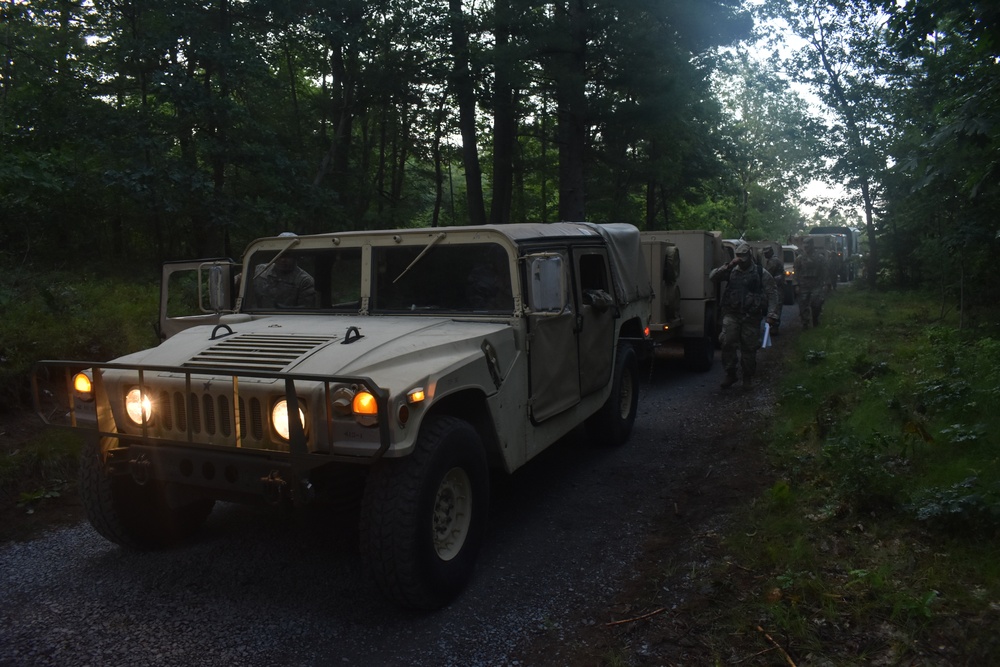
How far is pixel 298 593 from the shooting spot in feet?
13.4

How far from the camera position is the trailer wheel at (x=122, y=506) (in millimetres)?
4348

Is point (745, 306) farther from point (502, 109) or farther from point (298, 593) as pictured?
point (502, 109)

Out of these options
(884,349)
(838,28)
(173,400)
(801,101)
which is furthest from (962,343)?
(801,101)

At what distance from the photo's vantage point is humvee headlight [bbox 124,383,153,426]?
3.99m

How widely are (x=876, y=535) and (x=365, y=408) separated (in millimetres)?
3012

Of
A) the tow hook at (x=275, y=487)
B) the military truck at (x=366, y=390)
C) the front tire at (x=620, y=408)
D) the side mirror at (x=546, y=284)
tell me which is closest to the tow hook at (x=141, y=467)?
the military truck at (x=366, y=390)

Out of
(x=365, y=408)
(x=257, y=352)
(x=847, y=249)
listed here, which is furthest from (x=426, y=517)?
(x=847, y=249)

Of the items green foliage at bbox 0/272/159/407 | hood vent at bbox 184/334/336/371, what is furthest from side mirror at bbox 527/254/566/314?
green foliage at bbox 0/272/159/407

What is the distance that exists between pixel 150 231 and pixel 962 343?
48.3 feet

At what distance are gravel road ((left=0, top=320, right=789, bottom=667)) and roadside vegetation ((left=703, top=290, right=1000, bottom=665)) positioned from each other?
2.41 feet

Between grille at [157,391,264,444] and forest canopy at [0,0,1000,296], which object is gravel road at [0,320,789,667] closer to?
grille at [157,391,264,444]

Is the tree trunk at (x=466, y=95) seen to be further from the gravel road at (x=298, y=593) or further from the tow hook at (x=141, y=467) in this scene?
the tow hook at (x=141, y=467)

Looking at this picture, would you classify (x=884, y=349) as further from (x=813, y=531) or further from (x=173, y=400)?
(x=173, y=400)

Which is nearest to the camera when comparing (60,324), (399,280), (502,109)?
(399,280)
